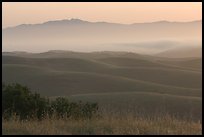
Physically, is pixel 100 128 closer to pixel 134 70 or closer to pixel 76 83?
pixel 76 83

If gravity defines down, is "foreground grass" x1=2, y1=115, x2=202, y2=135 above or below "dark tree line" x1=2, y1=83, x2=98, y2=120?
below

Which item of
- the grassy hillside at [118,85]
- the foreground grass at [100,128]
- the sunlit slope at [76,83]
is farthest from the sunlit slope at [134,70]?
the foreground grass at [100,128]

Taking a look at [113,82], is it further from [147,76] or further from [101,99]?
[101,99]

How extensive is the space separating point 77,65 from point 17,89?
52.1m

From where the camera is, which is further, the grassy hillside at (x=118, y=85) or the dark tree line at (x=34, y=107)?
the grassy hillside at (x=118, y=85)

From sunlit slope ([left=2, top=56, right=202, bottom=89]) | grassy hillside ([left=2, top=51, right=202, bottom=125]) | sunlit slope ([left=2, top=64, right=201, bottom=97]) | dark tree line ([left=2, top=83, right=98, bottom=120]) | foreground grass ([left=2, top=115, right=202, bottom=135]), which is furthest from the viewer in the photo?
sunlit slope ([left=2, top=56, right=202, bottom=89])

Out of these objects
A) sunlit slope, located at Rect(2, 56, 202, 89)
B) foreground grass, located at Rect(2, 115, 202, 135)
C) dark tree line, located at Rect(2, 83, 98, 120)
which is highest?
Answer: sunlit slope, located at Rect(2, 56, 202, 89)

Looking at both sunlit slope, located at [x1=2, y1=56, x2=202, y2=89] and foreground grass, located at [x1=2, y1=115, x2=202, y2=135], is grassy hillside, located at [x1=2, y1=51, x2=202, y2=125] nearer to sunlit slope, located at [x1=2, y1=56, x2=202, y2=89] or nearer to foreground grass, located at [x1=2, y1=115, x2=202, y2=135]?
sunlit slope, located at [x1=2, y1=56, x2=202, y2=89]

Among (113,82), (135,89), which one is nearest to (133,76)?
(113,82)

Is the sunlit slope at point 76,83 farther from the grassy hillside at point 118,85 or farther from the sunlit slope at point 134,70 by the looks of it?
the sunlit slope at point 134,70

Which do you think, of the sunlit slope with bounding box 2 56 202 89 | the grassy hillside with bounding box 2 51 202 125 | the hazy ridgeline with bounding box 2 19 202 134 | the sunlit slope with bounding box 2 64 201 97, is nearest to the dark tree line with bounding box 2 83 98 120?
the hazy ridgeline with bounding box 2 19 202 134

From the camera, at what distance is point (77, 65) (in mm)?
65250

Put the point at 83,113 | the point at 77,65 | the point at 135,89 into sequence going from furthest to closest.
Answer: the point at 77,65 → the point at 135,89 → the point at 83,113

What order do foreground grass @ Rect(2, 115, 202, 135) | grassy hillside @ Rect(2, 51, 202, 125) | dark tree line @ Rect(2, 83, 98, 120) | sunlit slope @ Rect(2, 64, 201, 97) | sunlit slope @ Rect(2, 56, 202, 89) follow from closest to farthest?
foreground grass @ Rect(2, 115, 202, 135)
dark tree line @ Rect(2, 83, 98, 120)
grassy hillside @ Rect(2, 51, 202, 125)
sunlit slope @ Rect(2, 64, 201, 97)
sunlit slope @ Rect(2, 56, 202, 89)
